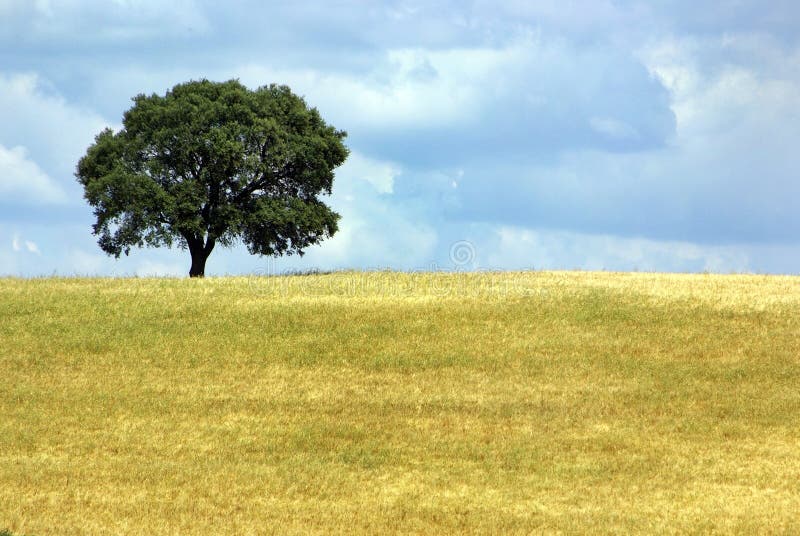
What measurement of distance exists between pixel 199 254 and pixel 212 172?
16.8 feet

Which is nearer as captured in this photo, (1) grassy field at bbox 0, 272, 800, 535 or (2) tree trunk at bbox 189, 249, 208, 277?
(1) grassy field at bbox 0, 272, 800, 535

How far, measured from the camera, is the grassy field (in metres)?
19.2

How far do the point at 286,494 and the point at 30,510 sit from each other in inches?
206

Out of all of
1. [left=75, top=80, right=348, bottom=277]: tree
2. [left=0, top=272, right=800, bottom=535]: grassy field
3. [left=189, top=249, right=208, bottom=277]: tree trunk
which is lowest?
[left=0, top=272, right=800, bottom=535]: grassy field

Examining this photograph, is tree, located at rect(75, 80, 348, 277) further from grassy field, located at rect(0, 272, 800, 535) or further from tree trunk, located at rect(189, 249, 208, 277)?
grassy field, located at rect(0, 272, 800, 535)

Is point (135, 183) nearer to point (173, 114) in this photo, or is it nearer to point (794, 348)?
point (173, 114)

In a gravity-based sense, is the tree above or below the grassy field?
above

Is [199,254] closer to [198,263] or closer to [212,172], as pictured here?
[198,263]

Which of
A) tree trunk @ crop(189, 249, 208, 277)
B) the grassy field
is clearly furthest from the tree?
the grassy field

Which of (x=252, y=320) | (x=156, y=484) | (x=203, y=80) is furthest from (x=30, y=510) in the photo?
(x=203, y=80)

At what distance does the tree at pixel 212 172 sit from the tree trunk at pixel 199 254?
6cm

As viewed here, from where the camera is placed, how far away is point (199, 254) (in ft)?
176

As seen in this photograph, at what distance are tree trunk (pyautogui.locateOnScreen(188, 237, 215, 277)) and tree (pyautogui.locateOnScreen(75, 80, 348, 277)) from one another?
59 mm

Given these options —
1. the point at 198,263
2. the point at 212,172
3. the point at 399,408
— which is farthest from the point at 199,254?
the point at 399,408
